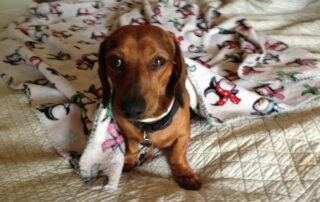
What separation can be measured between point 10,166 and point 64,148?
0.69 feet

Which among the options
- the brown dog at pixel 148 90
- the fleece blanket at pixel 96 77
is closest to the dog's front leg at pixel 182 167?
the brown dog at pixel 148 90

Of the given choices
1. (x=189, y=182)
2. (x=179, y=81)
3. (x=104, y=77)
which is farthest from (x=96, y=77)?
(x=189, y=182)

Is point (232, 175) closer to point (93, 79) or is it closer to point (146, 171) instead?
point (146, 171)

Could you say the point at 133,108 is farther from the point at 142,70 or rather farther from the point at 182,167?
the point at 182,167

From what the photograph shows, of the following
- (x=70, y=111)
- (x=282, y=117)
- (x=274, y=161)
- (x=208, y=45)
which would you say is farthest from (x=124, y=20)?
(x=274, y=161)

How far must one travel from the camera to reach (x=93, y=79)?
153cm

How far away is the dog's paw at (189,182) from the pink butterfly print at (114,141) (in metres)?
0.28

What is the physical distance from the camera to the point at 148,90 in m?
0.96

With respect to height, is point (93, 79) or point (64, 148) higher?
point (93, 79)

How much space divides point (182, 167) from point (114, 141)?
0.31 m

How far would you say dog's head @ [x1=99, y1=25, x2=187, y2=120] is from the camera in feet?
3.05

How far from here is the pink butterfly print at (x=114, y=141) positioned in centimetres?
115

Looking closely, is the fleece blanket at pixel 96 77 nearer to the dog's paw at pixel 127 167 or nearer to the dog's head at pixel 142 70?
the dog's paw at pixel 127 167

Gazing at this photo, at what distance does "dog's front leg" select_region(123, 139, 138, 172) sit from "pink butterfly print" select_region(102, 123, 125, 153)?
3 centimetres
